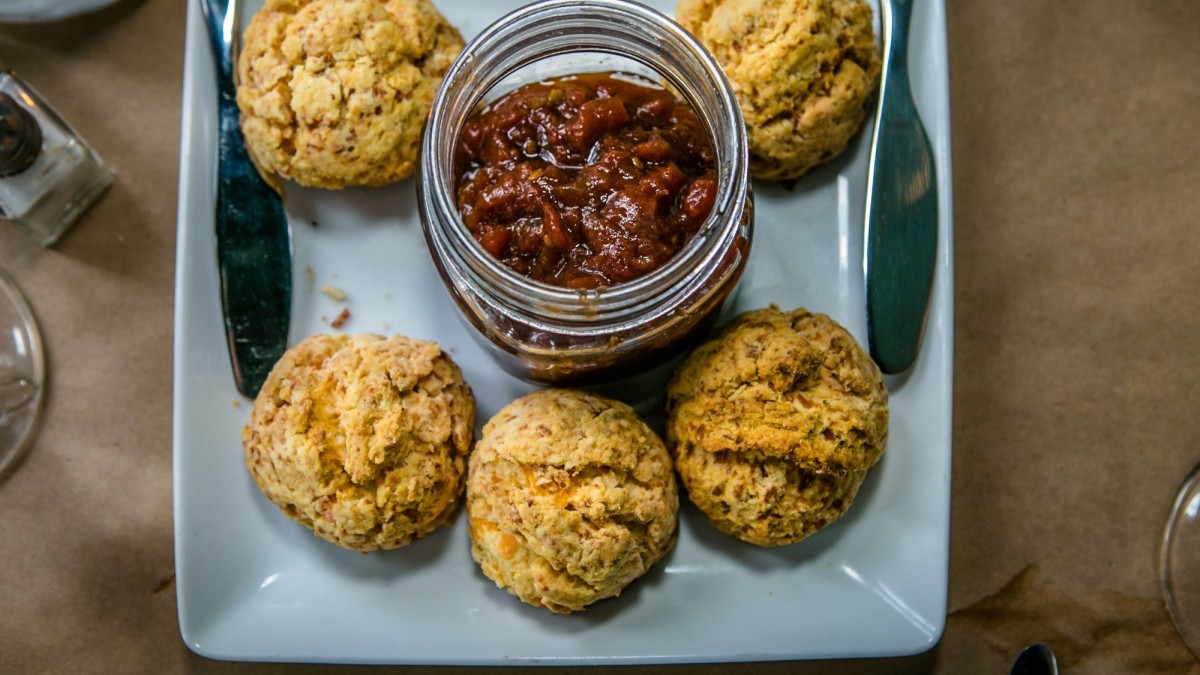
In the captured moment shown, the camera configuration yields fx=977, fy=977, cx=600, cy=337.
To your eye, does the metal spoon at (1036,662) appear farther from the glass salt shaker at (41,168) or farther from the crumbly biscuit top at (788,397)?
the glass salt shaker at (41,168)

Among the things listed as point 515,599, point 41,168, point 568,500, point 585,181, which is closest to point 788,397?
point 568,500

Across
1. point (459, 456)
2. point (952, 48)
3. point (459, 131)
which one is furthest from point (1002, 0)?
point (459, 456)

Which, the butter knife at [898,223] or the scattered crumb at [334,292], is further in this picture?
the scattered crumb at [334,292]

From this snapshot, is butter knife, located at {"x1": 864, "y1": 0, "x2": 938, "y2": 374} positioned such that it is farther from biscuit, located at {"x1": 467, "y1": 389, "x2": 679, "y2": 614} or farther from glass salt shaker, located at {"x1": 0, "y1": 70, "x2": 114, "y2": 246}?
glass salt shaker, located at {"x1": 0, "y1": 70, "x2": 114, "y2": 246}

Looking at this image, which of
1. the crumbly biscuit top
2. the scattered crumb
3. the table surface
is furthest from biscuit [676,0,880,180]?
the scattered crumb

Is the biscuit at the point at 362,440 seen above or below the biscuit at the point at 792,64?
below

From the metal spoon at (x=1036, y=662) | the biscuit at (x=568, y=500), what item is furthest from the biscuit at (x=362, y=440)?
the metal spoon at (x=1036, y=662)
